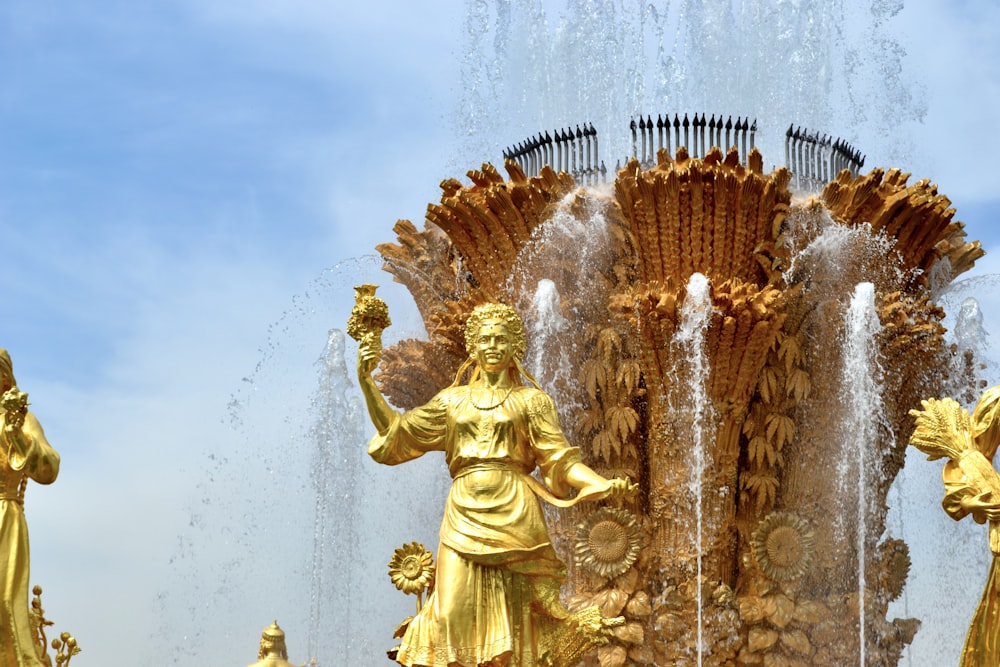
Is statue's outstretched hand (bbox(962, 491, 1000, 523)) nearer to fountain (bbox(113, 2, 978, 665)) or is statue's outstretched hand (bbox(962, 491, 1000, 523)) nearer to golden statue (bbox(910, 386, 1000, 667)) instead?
golden statue (bbox(910, 386, 1000, 667))

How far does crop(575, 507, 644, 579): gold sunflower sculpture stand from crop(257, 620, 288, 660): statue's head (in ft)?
9.00

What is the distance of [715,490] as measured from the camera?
1401cm

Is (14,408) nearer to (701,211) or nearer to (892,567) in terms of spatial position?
(701,211)

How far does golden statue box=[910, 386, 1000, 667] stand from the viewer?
9906 millimetres

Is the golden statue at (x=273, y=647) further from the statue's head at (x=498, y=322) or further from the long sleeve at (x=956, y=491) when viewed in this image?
the long sleeve at (x=956, y=491)

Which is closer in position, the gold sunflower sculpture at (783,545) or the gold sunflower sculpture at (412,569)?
the gold sunflower sculpture at (412,569)

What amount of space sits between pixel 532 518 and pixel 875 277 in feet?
16.9

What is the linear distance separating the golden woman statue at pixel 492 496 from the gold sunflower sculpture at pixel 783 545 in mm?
3125

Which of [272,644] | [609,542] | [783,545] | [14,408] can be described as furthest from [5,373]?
[783,545]

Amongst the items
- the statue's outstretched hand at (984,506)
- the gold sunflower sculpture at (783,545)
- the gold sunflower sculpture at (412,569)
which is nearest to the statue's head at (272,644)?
the gold sunflower sculpture at (412,569)

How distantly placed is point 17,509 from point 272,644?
240cm

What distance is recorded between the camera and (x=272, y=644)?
42.4ft

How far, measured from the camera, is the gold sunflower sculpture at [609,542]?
14000mm

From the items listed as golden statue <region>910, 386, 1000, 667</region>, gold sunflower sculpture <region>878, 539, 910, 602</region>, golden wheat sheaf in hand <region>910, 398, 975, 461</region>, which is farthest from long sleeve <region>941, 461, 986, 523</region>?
gold sunflower sculpture <region>878, 539, 910, 602</region>
